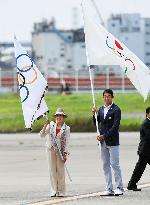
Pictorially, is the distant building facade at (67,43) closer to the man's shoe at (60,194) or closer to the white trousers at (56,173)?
the white trousers at (56,173)

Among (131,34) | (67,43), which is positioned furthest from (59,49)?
(131,34)

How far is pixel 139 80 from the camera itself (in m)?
15.3

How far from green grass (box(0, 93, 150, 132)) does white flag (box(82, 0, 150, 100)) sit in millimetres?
18792

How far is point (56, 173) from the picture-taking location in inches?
578

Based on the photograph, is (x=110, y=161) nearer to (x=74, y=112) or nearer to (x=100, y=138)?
(x=100, y=138)

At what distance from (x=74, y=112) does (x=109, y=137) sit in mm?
30380

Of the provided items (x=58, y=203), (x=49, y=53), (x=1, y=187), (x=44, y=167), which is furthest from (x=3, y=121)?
(x=49, y=53)

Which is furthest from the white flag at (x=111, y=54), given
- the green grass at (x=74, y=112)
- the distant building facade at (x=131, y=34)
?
the distant building facade at (x=131, y=34)

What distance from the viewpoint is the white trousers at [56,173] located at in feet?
47.9

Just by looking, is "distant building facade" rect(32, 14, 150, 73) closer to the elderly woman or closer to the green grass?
the green grass

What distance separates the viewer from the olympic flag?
15.0 meters

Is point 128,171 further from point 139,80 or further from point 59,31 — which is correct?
point 59,31

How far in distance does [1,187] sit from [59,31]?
6904 inches

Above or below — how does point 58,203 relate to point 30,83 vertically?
below
